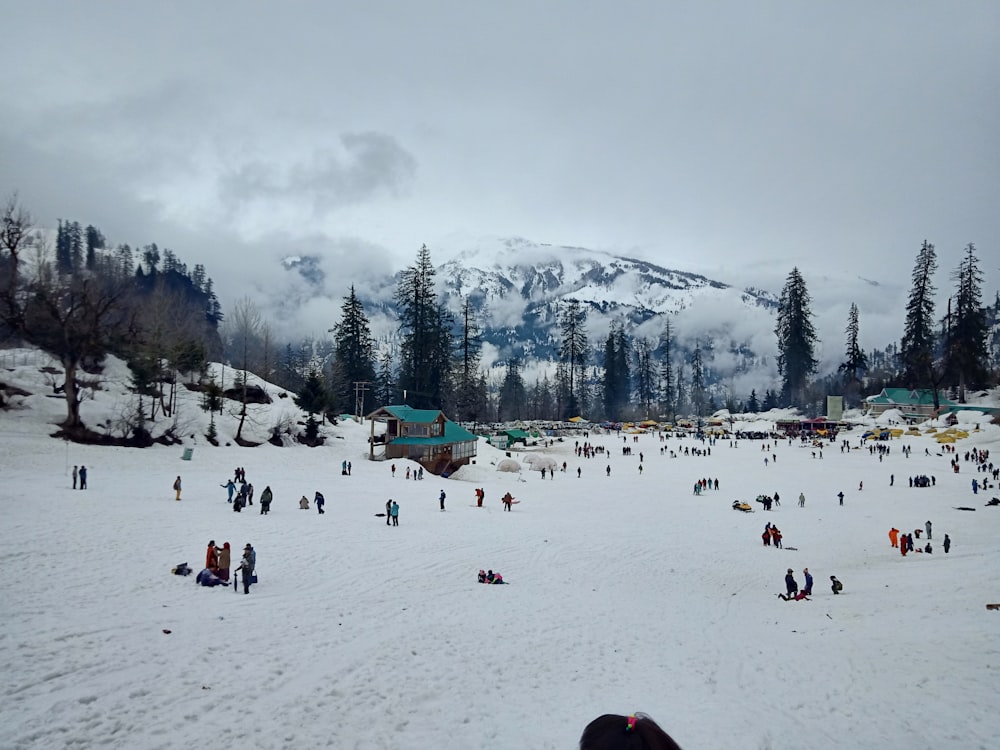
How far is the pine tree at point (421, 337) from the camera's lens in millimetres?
58594

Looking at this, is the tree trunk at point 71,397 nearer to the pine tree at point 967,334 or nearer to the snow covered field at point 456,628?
the snow covered field at point 456,628

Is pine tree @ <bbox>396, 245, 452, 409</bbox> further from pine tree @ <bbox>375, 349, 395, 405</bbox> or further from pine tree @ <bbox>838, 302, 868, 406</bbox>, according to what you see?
pine tree @ <bbox>838, 302, 868, 406</bbox>

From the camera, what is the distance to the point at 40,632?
8.58m

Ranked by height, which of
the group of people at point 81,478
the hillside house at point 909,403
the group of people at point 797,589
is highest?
the hillside house at point 909,403

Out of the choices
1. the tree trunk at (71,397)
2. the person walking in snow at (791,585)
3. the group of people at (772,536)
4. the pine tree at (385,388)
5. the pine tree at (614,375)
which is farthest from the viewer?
the pine tree at (614,375)

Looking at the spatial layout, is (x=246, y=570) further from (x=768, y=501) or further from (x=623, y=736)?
(x=768, y=501)

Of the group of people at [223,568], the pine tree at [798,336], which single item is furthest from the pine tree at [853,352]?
the group of people at [223,568]

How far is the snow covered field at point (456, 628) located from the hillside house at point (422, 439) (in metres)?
12.1

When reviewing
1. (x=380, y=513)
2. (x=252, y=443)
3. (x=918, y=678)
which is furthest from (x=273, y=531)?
(x=252, y=443)

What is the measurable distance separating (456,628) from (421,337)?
4891 cm

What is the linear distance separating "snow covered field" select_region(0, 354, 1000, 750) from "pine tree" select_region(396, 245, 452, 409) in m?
33.3

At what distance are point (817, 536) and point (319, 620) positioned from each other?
22180 mm

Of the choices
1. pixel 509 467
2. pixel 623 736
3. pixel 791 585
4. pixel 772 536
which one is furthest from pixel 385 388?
pixel 623 736

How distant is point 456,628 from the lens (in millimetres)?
11469
